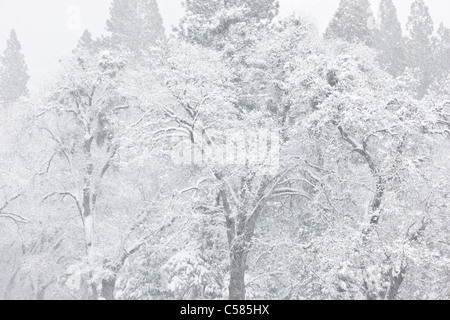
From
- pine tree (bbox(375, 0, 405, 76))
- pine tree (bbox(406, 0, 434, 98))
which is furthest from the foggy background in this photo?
pine tree (bbox(375, 0, 405, 76))

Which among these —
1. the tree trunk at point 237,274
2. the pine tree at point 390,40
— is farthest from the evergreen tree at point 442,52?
the tree trunk at point 237,274

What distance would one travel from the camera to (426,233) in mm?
16172

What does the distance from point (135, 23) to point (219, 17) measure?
2793 cm

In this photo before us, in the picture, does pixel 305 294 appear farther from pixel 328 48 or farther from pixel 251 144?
pixel 328 48

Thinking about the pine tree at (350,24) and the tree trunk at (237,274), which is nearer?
the tree trunk at (237,274)

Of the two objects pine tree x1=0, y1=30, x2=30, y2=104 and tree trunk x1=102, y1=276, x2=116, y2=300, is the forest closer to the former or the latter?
tree trunk x1=102, y1=276, x2=116, y2=300

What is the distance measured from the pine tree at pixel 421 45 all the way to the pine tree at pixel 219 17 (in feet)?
70.4

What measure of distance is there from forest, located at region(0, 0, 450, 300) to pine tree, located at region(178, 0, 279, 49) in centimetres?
10

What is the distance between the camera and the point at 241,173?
58.5ft

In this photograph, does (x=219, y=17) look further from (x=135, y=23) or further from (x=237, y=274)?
(x=135, y=23)

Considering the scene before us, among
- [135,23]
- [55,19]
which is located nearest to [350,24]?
[135,23]

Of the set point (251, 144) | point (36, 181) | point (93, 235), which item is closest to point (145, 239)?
point (93, 235)

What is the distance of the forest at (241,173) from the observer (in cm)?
1620

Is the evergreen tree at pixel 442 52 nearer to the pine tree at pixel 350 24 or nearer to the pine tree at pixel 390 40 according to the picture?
the pine tree at pixel 390 40
